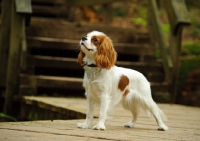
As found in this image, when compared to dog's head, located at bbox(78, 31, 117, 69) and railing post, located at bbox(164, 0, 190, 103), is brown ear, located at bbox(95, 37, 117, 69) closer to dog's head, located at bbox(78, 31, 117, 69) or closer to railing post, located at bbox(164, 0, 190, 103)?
dog's head, located at bbox(78, 31, 117, 69)

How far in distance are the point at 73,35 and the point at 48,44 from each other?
0.62 m

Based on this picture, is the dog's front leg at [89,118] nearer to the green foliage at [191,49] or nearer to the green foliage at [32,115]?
the green foliage at [32,115]

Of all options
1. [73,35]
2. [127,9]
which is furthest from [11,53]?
[127,9]

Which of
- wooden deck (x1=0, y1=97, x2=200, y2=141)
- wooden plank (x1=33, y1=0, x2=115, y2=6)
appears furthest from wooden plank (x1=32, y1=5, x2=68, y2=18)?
wooden deck (x1=0, y1=97, x2=200, y2=141)

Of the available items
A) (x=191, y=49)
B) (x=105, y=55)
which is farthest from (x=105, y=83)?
(x=191, y=49)

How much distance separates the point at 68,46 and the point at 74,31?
46 centimetres

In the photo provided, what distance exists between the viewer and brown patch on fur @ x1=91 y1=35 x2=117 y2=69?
12.6 feet

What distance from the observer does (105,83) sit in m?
4.03

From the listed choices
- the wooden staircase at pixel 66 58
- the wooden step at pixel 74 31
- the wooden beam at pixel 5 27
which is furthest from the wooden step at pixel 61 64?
the wooden step at pixel 74 31

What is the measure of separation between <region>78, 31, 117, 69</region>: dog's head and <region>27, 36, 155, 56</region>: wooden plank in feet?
11.6

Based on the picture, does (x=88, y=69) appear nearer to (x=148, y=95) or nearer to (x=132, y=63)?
(x=148, y=95)

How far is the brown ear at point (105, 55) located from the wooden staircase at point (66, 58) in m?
2.98

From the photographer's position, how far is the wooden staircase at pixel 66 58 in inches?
274

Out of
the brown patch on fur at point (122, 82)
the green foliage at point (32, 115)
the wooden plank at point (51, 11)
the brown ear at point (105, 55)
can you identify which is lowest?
the green foliage at point (32, 115)
